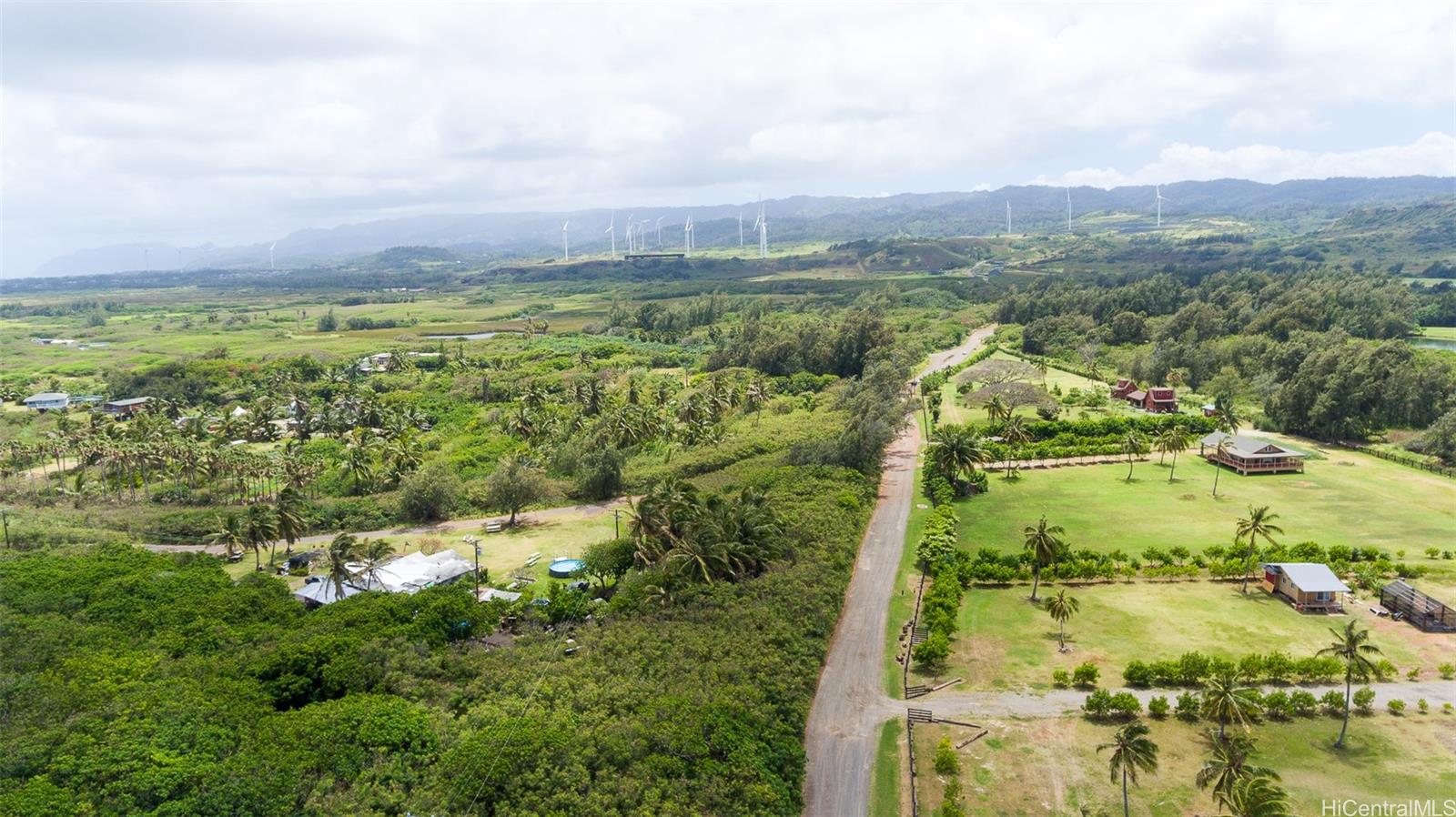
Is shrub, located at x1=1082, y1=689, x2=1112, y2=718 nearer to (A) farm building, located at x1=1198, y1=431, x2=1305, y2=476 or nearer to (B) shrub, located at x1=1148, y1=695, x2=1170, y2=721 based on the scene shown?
(B) shrub, located at x1=1148, y1=695, x2=1170, y2=721

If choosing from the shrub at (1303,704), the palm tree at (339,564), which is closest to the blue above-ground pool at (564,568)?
the palm tree at (339,564)

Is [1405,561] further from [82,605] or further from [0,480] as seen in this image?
[0,480]

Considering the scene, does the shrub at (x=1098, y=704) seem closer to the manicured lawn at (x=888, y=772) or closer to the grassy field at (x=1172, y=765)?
the grassy field at (x=1172, y=765)

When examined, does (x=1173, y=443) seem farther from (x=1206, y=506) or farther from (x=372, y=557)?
(x=372, y=557)

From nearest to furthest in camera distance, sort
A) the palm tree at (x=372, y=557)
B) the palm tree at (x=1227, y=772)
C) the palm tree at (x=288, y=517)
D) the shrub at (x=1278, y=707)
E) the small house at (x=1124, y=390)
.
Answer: the palm tree at (x=1227, y=772), the shrub at (x=1278, y=707), the palm tree at (x=372, y=557), the palm tree at (x=288, y=517), the small house at (x=1124, y=390)

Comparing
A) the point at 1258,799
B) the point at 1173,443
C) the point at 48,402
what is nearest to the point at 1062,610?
the point at 1258,799

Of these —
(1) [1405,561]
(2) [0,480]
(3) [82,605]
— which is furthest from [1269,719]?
(2) [0,480]
